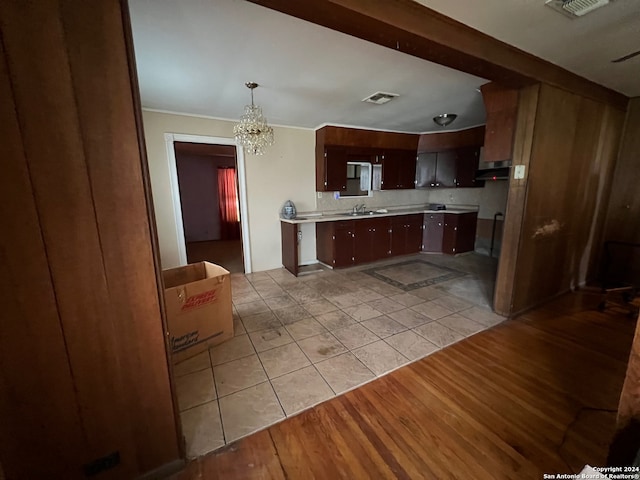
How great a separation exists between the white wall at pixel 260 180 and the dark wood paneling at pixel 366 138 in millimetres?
406

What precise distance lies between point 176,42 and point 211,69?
0.43m

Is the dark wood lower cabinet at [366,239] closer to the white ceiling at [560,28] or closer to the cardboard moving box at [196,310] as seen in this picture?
the cardboard moving box at [196,310]

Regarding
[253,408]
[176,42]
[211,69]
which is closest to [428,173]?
[211,69]

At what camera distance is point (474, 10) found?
1.51m

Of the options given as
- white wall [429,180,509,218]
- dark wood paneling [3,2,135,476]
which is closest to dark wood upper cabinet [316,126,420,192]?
white wall [429,180,509,218]

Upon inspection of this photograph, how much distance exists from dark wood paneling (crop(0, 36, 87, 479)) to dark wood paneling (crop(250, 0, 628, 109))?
1206mm

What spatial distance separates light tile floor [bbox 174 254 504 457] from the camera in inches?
66.0

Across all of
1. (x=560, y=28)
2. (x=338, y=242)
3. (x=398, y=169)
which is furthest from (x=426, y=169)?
(x=560, y=28)

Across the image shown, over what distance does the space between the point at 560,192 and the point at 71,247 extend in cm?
401

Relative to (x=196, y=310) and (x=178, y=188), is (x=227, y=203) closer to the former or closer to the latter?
(x=178, y=188)

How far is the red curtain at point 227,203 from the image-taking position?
705cm

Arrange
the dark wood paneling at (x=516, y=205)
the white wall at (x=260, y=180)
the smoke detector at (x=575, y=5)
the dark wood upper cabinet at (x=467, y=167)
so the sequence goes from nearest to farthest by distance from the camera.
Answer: the smoke detector at (x=575, y=5)
the dark wood paneling at (x=516, y=205)
the white wall at (x=260, y=180)
the dark wood upper cabinet at (x=467, y=167)

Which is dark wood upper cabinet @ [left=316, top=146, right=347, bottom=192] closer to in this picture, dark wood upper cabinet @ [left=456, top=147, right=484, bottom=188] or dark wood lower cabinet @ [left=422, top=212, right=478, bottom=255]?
dark wood lower cabinet @ [left=422, top=212, right=478, bottom=255]

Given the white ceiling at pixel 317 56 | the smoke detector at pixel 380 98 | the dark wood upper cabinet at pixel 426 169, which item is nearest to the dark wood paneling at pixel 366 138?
the dark wood upper cabinet at pixel 426 169
